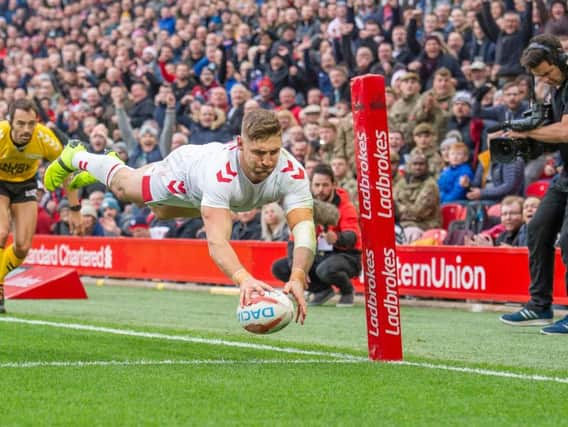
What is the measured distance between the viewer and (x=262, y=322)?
714 cm

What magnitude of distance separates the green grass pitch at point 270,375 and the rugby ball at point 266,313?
1.04 ft

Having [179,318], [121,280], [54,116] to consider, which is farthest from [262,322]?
[54,116]

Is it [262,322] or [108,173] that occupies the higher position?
[108,173]

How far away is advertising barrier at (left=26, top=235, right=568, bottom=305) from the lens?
13.3m

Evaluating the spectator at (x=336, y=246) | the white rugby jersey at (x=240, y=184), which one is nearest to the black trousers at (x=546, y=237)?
the white rugby jersey at (x=240, y=184)

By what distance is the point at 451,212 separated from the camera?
51.6ft

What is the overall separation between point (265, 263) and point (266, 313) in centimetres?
938

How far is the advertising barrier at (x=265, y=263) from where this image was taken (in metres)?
13.3

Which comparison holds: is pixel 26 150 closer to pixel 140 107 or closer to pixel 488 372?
pixel 488 372

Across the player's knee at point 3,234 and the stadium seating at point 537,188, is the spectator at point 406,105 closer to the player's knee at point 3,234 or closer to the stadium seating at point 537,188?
the stadium seating at point 537,188

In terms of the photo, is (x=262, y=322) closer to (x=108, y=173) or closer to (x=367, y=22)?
(x=108, y=173)

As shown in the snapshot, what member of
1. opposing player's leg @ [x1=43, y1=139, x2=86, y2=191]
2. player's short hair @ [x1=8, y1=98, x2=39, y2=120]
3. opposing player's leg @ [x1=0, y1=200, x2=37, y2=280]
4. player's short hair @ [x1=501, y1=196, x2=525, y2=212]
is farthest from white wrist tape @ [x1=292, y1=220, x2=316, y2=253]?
player's short hair @ [x1=501, y1=196, x2=525, y2=212]

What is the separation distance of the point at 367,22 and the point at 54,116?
973 centimetres

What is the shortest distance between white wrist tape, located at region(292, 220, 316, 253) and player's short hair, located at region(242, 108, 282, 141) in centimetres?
69
